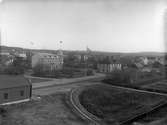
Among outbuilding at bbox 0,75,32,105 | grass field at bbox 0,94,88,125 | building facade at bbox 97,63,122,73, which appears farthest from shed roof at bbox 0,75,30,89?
building facade at bbox 97,63,122,73

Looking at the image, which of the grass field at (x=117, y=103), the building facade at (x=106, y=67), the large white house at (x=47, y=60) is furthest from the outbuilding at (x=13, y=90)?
the building facade at (x=106, y=67)

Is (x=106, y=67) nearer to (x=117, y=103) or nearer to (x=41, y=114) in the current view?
(x=117, y=103)

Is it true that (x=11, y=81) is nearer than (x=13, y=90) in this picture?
No

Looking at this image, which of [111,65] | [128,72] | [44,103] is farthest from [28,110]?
[111,65]

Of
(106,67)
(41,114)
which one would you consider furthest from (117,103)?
(106,67)

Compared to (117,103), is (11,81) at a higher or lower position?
higher

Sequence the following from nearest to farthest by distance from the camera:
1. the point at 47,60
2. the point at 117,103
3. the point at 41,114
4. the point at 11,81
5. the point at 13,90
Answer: the point at 41,114, the point at 13,90, the point at 11,81, the point at 117,103, the point at 47,60

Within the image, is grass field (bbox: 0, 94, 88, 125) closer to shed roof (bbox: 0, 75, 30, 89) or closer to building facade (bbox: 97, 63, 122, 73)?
shed roof (bbox: 0, 75, 30, 89)
